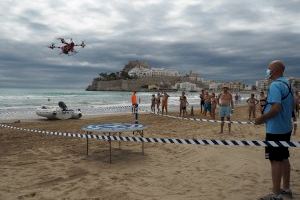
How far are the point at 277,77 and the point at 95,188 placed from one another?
3.61 metres

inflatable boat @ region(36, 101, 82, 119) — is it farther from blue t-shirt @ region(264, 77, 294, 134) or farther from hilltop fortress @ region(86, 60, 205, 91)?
hilltop fortress @ region(86, 60, 205, 91)

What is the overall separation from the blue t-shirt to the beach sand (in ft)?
4.22

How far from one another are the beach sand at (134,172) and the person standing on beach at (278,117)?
0.76 meters

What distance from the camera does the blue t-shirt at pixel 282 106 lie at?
534 centimetres

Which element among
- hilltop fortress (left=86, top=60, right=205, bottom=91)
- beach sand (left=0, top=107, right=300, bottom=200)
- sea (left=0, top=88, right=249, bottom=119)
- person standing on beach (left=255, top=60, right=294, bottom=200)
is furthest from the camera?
hilltop fortress (left=86, top=60, right=205, bottom=91)

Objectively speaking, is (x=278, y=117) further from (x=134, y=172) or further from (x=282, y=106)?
(x=134, y=172)

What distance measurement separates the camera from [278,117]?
5.42m

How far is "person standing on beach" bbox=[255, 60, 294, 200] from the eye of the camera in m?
5.32

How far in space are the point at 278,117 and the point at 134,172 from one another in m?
3.57

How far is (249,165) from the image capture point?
8305mm

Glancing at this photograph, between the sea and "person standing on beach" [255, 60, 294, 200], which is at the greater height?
"person standing on beach" [255, 60, 294, 200]

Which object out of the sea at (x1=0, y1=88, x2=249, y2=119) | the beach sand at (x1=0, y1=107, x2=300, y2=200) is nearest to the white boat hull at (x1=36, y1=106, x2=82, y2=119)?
the sea at (x1=0, y1=88, x2=249, y2=119)

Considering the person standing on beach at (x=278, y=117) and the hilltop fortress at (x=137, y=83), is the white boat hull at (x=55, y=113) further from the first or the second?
the hilltop fortress at (x=137, y=83)

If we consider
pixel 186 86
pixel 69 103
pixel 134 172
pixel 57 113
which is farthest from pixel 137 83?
pixel 134 172
